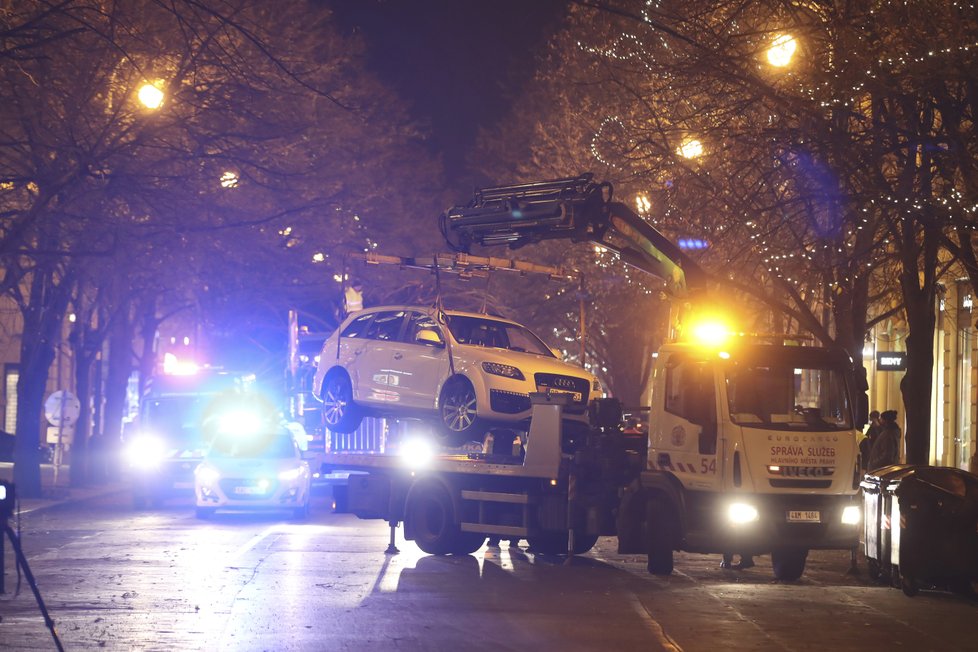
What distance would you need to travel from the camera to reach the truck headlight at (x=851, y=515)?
636 inches

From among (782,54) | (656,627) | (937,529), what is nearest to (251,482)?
(782,54)

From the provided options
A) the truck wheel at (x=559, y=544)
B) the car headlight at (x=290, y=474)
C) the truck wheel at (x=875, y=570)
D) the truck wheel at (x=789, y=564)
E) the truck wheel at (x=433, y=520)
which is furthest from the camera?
the car headlight at (x=290, y=474)

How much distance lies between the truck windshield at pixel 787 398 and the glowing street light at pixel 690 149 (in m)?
6.47

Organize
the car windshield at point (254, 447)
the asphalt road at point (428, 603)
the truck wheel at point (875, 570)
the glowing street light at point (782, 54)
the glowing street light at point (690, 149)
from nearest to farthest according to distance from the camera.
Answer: the asphalt road at point (428, 603) < the truck wheel at point (875, 570) < the glowing street light at point (782, 54) < the glowing street light at point (690, 149) < the car windshield at point (254, 447)

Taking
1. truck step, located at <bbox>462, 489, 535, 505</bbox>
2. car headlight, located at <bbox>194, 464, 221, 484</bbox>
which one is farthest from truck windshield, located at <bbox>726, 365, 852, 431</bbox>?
car headlight, located at <bbox>194, 464, 221, 484</bbox>

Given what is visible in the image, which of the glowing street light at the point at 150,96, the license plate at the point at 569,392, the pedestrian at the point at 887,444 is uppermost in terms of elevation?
the glowing street light at the point at 150,96

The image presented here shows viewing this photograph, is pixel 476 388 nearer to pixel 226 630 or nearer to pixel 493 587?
pixel 493 587

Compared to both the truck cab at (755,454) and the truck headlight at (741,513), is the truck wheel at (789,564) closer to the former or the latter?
the truck cab at (755,454)

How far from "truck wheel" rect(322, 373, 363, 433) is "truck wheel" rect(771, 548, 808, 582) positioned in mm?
6191

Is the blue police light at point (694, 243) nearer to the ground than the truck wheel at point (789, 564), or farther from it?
farther from it

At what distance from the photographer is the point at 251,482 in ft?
81.7

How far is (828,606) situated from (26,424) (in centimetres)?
2294

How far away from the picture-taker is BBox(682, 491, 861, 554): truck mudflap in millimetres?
15828

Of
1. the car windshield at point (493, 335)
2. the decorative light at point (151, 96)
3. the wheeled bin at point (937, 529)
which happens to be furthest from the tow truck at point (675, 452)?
the decorative light at point (151, 96)
